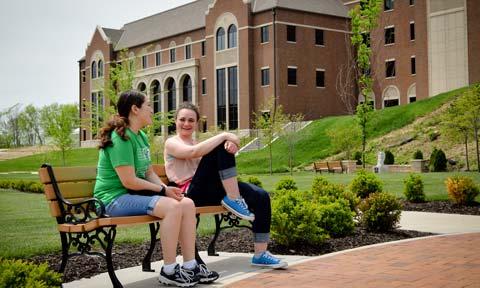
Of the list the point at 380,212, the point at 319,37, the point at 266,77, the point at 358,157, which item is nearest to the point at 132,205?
the point at 380,212

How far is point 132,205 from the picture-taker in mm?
5406

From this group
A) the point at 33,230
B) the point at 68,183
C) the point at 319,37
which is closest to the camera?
the point at 68,183

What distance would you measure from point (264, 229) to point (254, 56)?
40.9m

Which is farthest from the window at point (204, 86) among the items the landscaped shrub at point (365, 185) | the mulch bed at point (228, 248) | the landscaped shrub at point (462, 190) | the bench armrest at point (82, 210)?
the bench armrest at point (82, 210)

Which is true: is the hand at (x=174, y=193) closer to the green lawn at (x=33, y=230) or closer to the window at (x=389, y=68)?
the green lawn at (x=33, y=230)

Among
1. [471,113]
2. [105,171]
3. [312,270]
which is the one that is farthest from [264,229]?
[471,113]

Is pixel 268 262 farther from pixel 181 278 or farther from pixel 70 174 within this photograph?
pixel 70 174

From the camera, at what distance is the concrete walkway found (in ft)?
17.9

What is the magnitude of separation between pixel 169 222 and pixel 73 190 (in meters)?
1.09

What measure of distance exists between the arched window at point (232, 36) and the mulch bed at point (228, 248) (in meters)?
39.0

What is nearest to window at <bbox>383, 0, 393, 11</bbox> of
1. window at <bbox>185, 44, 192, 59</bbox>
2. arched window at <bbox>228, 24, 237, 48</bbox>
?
arched window at <bbox>228, 24, 237, 48</bbox>

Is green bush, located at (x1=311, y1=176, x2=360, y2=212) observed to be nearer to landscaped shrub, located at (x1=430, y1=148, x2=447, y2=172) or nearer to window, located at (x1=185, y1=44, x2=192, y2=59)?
landscaped shrub, located at (x1=430, y1=148, x2=447, y2=172)

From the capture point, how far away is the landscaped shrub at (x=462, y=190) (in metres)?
12.7

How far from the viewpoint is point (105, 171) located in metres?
5.58
